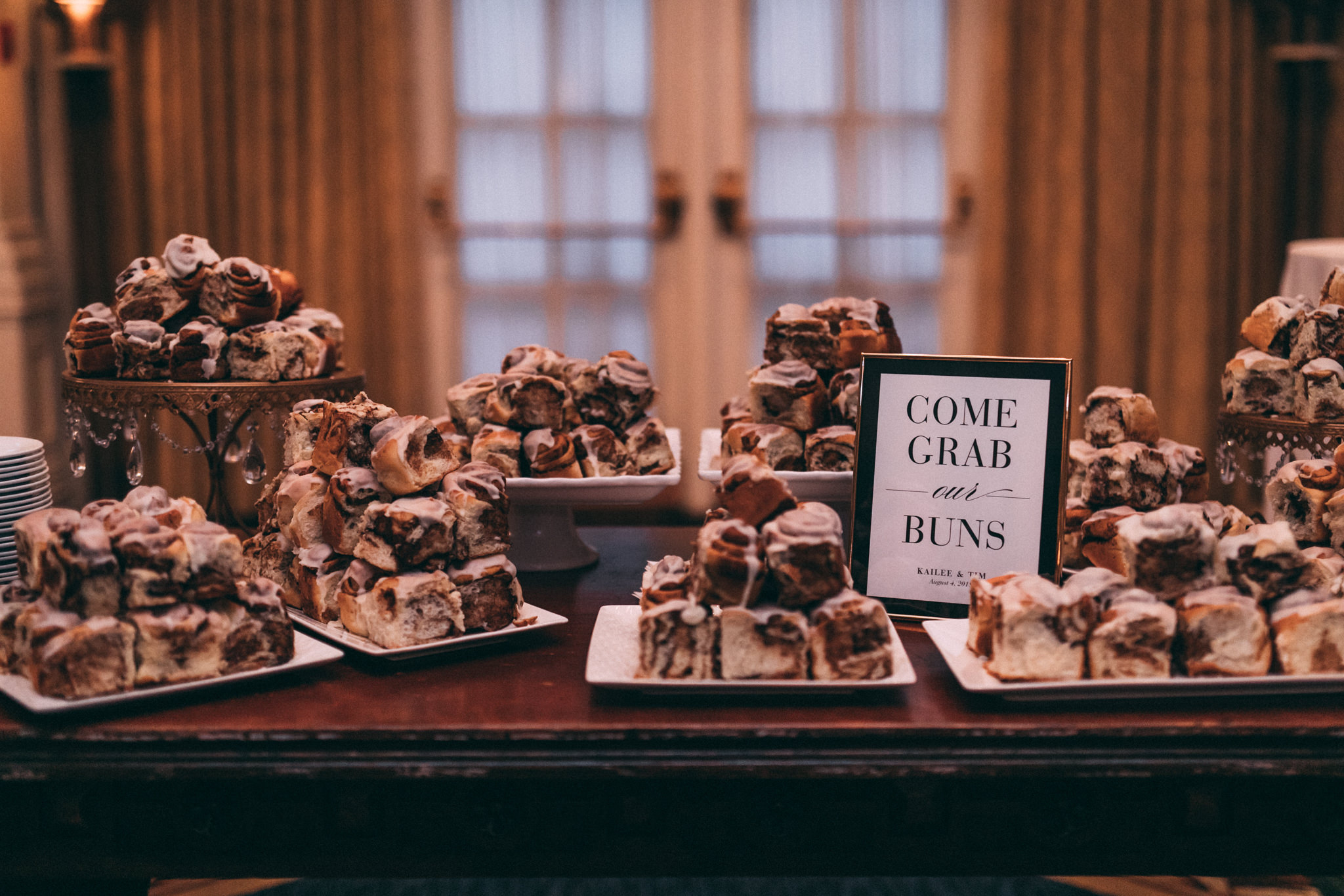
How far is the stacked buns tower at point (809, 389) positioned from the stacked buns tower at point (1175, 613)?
41 centimetres

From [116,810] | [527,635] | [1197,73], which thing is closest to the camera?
[116,810]

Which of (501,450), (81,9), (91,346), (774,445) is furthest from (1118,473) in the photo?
(81,9)

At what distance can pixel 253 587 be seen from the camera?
1.07 metres

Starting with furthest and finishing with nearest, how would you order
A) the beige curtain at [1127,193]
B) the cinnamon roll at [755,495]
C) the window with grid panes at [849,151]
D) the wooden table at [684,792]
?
the window with grid panes at [849,151], the beige curtain at [1127,193], the cinnamon roll at [755,495], the wooden table at [684,792]

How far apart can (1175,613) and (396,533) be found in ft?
2.45

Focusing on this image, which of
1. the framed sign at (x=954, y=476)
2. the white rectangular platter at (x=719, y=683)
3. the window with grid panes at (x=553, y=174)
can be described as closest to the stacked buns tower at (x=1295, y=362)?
the framed sign at (x=954, y=476)

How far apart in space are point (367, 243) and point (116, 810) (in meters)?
3.58

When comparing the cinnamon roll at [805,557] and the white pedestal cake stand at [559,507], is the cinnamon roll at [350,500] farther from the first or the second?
the cinnamon roll at [805,557]

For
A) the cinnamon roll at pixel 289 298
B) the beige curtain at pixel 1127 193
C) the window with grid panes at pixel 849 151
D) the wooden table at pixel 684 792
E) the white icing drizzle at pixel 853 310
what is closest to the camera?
the wooden table at pixel 684 792

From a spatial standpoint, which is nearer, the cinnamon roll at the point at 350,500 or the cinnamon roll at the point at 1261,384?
the cinnamon roll at the point at 350,500

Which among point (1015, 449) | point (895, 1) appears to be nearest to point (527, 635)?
point (1015, 449)

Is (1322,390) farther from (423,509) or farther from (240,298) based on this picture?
(240,298)

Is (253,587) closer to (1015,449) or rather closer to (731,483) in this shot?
(731,483)

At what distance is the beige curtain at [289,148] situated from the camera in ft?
13.8
